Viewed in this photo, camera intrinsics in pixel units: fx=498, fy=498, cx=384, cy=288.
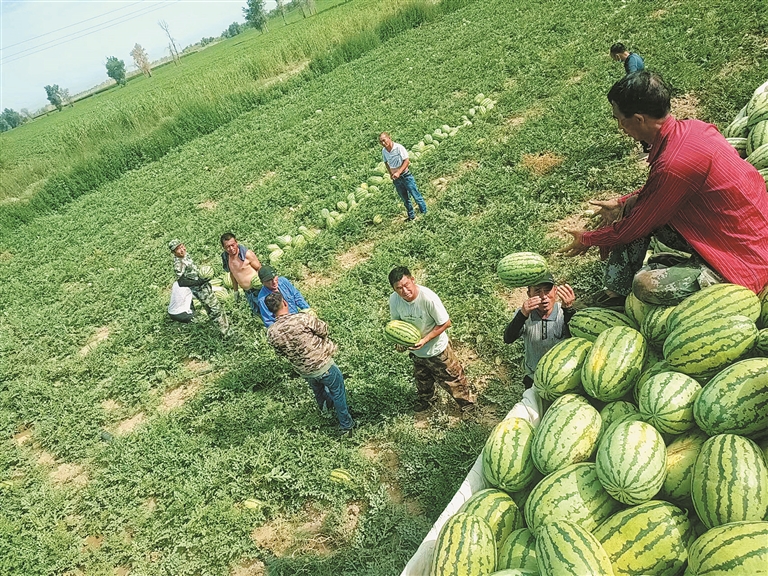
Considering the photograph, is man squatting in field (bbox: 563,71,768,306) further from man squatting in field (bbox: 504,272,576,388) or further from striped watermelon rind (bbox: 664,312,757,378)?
man squatting in field (bbox: 504,272,576,388)

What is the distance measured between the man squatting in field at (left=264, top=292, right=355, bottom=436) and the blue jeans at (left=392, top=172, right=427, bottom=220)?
4.07m

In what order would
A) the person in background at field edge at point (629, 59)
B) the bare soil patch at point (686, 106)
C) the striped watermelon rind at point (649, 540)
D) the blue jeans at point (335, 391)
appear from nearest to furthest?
the striped watermelon rind at point (649, 540) < the blue jeans at point (335, 391) < the bare soil patch at point (686, 106) < the person in background at field edge at point (629, 59)

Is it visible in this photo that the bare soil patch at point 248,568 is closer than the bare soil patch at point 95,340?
Yes

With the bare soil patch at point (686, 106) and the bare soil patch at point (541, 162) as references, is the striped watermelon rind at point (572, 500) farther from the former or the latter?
the bare soil patch at point (686, 106)

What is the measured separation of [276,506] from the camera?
4.79 metres

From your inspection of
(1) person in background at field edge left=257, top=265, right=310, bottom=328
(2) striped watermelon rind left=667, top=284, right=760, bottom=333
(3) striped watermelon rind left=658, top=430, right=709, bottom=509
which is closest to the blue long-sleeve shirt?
(1) person in background at field edge left=257, top=265, right=310, bottom=328

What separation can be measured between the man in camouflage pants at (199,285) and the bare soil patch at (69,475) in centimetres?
256

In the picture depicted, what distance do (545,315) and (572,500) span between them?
5.62 feet

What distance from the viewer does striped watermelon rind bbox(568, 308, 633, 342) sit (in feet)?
9.70

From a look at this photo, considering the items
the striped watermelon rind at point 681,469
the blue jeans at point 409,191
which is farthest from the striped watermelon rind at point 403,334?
the blue jeans at point 409,191

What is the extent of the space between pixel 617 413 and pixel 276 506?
3483mm

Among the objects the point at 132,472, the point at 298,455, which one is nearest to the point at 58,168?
the point at 132,472

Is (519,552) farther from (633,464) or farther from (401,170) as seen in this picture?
(401,170)

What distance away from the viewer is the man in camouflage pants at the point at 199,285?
7.58m
